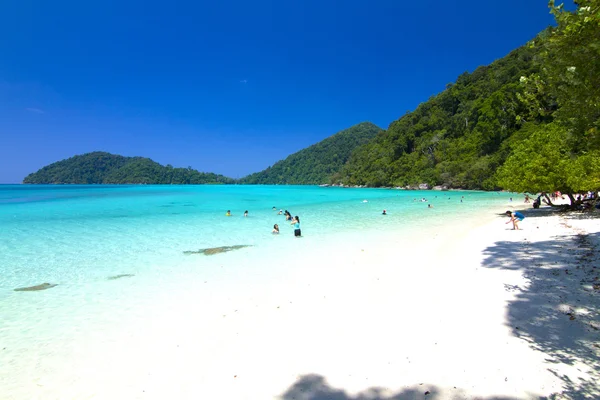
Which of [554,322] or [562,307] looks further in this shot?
[562,307]

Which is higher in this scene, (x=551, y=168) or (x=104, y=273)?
(x=551, y=168)

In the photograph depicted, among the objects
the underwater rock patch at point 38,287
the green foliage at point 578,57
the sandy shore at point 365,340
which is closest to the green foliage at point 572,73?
the green foliage at point 578,57

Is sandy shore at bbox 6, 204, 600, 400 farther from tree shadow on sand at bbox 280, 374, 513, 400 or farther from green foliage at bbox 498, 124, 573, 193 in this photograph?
green foliage at bbox 498, 124, 573, 193

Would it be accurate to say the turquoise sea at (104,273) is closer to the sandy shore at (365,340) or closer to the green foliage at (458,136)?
the sandy shore at (365,340)

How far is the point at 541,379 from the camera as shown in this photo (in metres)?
4.16

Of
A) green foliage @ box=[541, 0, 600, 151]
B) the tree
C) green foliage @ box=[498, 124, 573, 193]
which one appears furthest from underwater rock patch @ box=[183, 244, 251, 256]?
green foliage @ box=[498, 124, 573, 193]

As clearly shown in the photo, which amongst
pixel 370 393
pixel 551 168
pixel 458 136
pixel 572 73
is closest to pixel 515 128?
pixel 458 136

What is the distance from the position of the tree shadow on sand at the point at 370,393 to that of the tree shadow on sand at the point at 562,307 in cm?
131

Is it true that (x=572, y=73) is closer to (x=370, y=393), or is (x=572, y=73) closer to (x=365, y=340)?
(x=365, y=340)

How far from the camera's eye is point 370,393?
4.20 meters

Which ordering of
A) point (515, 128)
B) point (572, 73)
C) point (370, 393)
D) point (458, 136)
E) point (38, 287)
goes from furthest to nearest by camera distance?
point (458, 136), point (515, 128), point (38, 287), point (572, 73), point (370, 393)

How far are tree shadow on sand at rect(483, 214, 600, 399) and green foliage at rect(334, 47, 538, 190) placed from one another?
190 ft

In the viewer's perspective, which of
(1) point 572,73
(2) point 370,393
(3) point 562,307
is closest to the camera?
(2) point 370,393

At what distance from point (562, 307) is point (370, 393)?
486 cm
